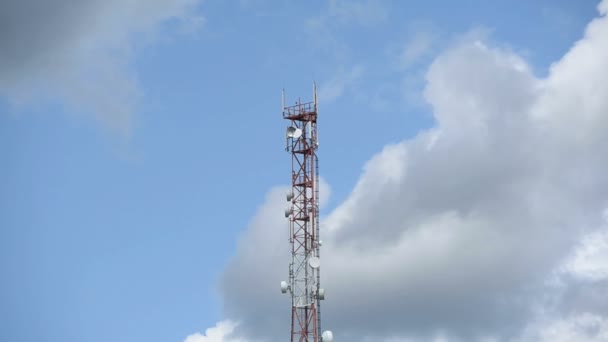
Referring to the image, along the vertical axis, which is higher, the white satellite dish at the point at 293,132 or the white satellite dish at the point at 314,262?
the white satellite dish at the point at 293,132

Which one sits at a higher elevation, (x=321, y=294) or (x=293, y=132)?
(x=293, y=132)

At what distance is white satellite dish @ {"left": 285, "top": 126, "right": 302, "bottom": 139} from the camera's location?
100 meters

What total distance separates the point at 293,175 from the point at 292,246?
5.43m

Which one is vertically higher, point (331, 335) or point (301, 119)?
point (301, 119)

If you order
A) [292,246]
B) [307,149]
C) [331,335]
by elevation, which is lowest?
[331,335]

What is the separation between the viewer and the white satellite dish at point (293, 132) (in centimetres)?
10050

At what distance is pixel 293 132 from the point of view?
101m

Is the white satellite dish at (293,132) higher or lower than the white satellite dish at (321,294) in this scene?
higher

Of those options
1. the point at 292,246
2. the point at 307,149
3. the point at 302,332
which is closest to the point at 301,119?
the point at 307,149

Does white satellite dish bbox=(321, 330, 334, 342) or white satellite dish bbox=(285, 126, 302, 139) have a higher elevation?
white satellite dish bbox=(285, 126, 302, 139)

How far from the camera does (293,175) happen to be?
101 metres

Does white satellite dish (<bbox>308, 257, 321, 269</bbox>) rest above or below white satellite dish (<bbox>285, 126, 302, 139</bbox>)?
below

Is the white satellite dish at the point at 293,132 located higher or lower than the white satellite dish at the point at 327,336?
higher

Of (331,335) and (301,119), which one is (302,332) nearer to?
(331,335)
